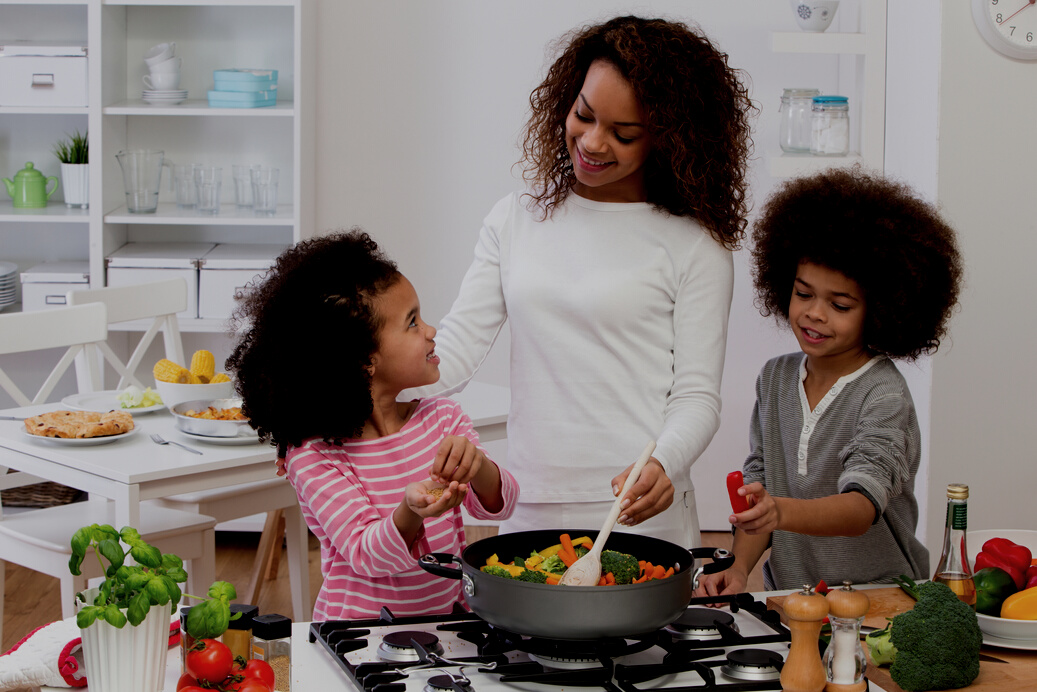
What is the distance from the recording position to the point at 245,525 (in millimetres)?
3977

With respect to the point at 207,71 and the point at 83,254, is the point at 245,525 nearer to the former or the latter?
the point at 83,254

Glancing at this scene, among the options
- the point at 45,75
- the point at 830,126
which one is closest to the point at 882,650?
the point at 830,126

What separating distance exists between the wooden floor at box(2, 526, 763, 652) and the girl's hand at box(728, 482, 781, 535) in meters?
2.32

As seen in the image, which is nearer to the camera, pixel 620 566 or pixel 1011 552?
pixel 620 566

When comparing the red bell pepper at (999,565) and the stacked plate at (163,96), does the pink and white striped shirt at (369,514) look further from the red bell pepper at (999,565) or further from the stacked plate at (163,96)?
the stacked plate at (163,96)

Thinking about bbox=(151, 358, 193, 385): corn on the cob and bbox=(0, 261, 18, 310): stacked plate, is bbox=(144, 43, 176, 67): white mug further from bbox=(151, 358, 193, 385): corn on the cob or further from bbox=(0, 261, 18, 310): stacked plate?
bbox=(151, 358, 193, 385): corn on the cob

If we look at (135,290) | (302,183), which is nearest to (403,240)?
(302,183)

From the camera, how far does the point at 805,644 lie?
1101mm

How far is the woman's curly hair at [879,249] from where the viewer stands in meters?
1.68

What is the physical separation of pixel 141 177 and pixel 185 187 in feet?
0.49

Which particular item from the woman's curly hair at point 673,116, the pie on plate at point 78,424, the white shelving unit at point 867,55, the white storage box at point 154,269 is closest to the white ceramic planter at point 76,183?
the white storage box at point 154,269

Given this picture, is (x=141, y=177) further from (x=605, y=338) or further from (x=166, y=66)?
(x=605, y=338)

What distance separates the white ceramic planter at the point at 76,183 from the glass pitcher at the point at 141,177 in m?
0.12

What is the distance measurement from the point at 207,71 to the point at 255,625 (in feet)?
10.6
